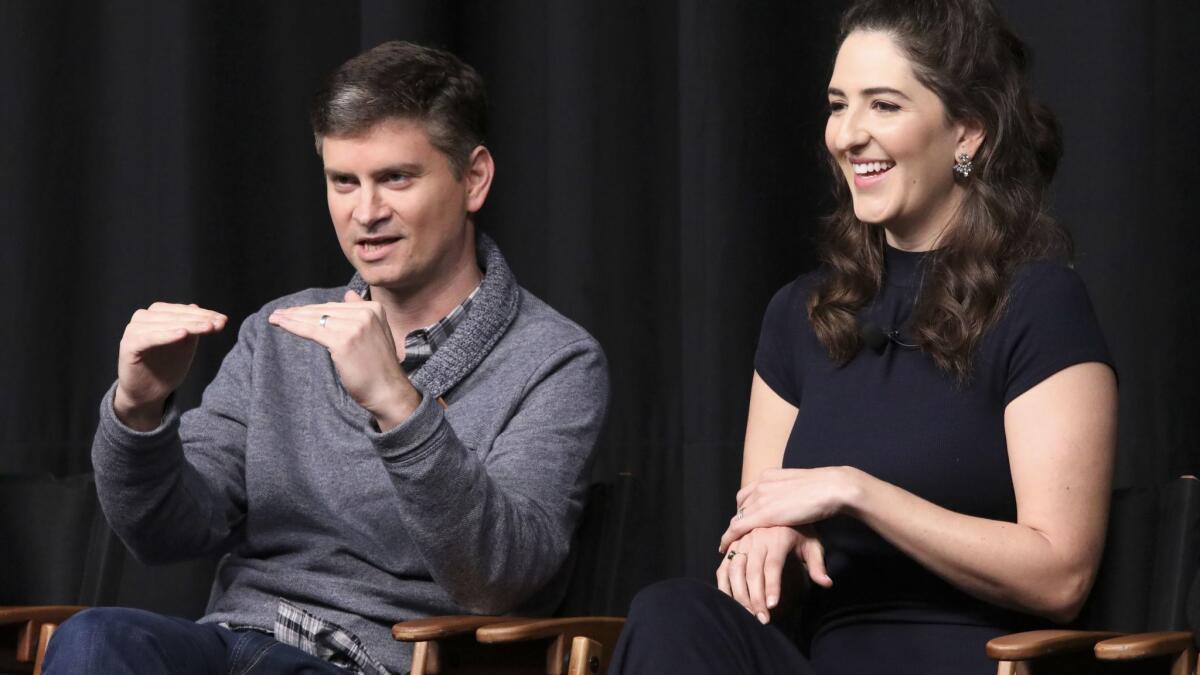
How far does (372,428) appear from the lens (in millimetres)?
2117

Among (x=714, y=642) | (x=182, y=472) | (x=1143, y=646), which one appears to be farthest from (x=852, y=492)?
(x=182, y=472)

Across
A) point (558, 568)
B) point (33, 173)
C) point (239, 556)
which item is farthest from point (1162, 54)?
point (33, 173)

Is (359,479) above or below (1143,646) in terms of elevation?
above

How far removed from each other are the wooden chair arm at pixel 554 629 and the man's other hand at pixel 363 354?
290mm

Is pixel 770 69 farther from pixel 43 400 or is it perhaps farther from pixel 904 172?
pixel 43 400

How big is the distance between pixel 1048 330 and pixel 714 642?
0.58 metres

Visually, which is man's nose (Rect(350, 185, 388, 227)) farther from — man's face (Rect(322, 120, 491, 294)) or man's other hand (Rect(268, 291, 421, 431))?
man's other hand (Rect(268, 291, 421, 431))

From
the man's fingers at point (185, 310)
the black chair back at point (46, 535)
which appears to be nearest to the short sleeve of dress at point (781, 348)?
the man's fingers at point (185, 310)

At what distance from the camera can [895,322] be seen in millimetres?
2219

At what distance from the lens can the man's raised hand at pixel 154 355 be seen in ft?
7.05

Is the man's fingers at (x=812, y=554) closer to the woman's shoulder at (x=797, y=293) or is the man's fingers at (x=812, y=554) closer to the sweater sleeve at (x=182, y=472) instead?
the woman's shoulder at (x=797, y=293)

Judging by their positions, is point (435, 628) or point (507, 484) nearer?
point (435, 628)

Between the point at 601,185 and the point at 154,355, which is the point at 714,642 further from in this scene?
the point at 601,185

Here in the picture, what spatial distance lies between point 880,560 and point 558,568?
1.54ft
